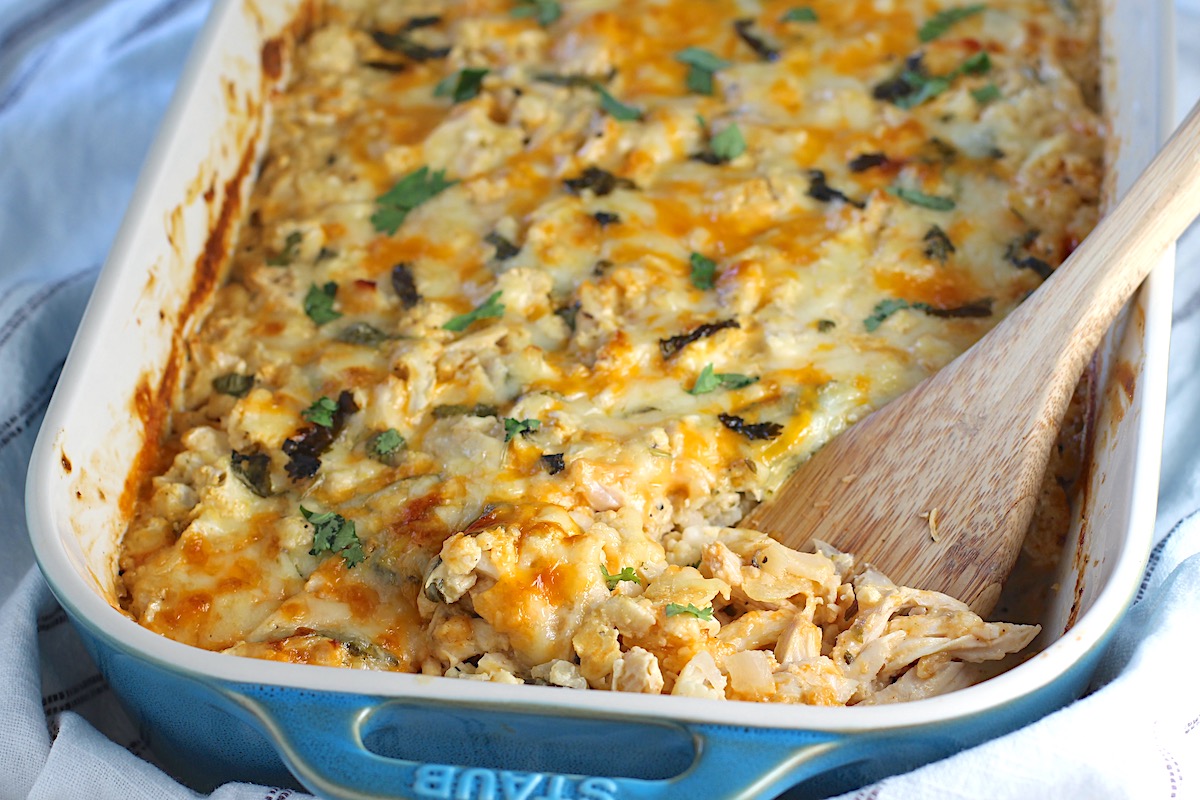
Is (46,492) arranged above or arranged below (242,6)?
below

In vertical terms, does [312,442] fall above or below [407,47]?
below

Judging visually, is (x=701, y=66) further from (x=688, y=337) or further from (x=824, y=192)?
(x=688, y=337)

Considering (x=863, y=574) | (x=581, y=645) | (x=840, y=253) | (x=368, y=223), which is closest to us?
(x=581, y=645)

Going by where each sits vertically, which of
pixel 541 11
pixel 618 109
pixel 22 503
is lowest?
→ pixel 22 503

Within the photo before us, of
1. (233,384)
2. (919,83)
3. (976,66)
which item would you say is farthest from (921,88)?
(233,384)

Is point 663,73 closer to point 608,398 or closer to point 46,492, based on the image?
point 608,398

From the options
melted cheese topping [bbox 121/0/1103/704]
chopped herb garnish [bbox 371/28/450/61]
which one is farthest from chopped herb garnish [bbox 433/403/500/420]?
chopped herb garnish [bbox 371/28/450/61]

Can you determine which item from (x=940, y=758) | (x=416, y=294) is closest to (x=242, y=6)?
(x=416, y=294)
